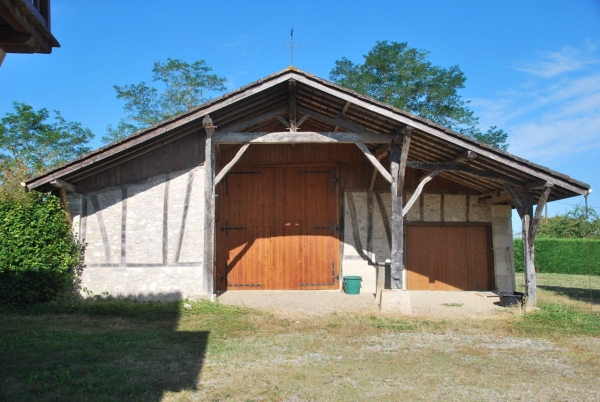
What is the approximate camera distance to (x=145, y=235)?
9680mm

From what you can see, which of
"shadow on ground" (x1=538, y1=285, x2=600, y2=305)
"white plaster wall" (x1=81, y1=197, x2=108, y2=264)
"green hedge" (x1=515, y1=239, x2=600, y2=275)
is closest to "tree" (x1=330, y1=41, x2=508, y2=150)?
"green hedge" (x1=515, y1=239, x2=600, y2=275)

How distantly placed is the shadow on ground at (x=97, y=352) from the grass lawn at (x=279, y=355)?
0.05 feet

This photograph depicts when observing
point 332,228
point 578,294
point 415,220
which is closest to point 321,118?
point 332,228

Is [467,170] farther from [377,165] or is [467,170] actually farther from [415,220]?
[415,220]

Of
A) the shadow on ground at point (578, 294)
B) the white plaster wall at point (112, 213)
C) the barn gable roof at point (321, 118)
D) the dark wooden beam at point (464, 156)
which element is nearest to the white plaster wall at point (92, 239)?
the white plaster wall at point (112, 213)

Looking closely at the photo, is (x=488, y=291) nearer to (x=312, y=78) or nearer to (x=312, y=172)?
(x=312, y=172)

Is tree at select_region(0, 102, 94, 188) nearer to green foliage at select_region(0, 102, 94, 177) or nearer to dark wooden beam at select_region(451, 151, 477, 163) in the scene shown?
green foliage at select_region(0, 102, 94, 177)

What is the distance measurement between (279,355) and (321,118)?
538cm

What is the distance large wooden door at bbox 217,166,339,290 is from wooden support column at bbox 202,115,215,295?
2.08 metres

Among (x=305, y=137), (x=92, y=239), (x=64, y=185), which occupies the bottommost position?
(x=92, y=239)

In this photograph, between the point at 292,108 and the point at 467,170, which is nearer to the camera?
the point at 467,170

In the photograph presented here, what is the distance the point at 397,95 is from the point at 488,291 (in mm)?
13133

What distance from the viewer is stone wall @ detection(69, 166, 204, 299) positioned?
9.55 meters

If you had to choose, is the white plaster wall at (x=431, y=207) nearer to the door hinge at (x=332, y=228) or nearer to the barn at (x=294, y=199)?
the barn at (x=294, y=199)
